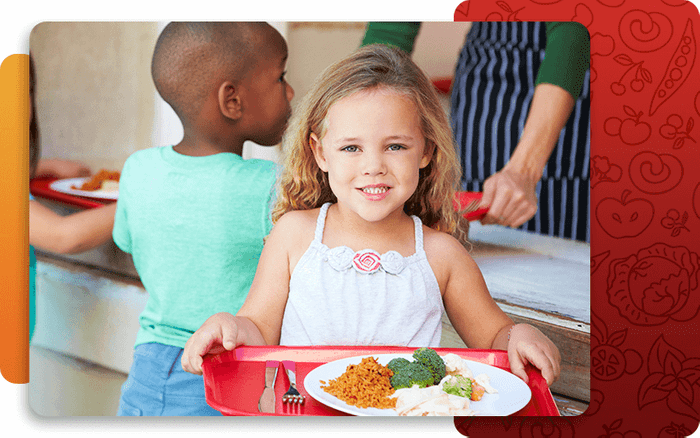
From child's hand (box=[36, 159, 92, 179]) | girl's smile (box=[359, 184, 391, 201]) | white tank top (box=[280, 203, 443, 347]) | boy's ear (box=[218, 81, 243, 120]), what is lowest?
white tank top (box=[280, 203, 443, 347])

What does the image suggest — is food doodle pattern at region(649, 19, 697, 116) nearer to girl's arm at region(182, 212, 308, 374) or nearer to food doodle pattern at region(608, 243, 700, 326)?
food doodle pattern at region(608, 243, 700, 326)

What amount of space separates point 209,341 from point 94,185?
48 cm

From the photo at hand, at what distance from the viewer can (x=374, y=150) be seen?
136cm

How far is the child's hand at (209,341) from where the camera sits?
1335mm

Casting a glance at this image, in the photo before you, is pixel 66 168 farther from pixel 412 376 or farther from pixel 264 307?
pixel 412 376

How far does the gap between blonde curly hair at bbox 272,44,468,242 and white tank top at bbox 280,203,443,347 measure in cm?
12

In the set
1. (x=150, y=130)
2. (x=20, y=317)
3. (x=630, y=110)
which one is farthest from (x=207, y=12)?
(x=630, y=110)

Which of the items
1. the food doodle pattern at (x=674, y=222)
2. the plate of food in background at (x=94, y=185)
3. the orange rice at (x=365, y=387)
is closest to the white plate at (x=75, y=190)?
the plate of food in background at (x=94, y=185)

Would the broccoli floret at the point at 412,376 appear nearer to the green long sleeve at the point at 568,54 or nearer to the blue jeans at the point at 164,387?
the blue jeans at the point at 164,387

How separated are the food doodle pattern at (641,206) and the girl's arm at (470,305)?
252 mm

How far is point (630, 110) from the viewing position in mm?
1521

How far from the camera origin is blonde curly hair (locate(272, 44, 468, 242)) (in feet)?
4.54

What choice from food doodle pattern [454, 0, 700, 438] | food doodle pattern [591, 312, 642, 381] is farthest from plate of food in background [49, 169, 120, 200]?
food doodle pattern [591, 312, 642, 381]

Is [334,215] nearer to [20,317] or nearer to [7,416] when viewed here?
[20,317]
